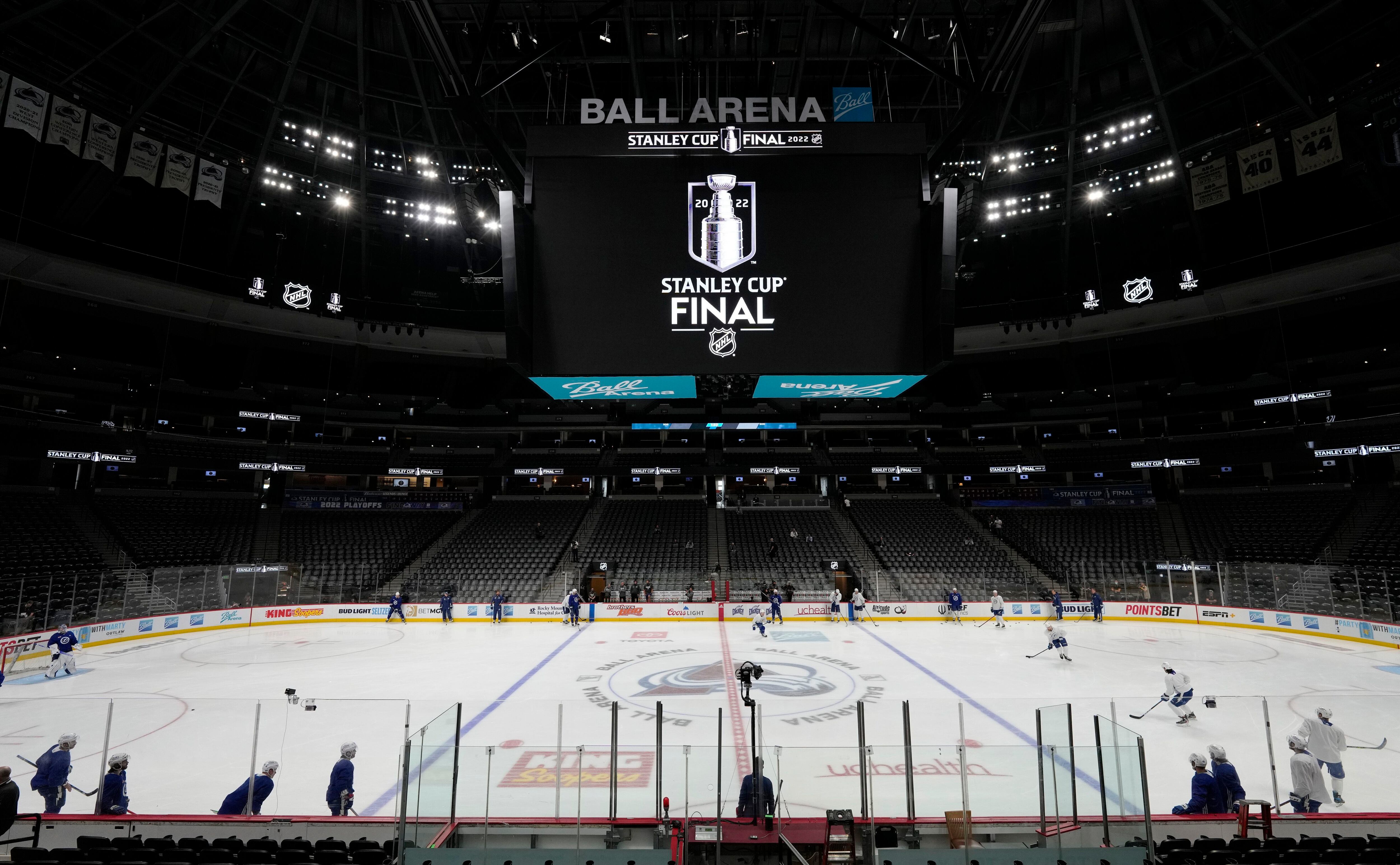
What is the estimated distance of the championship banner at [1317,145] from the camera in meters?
16.8

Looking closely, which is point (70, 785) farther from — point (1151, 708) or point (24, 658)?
point (1151, 708)

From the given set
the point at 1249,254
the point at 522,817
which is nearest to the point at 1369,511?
the point at 1249,254

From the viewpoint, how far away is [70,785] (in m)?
8.08

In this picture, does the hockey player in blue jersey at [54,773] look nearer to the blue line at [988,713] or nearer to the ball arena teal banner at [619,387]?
the ball arena teal banner at [619,387]

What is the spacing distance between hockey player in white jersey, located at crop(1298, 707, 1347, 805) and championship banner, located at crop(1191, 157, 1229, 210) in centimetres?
1748

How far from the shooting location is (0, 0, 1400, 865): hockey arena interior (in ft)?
19.5

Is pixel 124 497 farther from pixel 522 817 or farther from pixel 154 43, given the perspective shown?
pixel 522 817

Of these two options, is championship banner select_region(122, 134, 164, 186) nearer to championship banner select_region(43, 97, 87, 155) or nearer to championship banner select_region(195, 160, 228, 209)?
championship banner select_region(195, 160, 228, 209)

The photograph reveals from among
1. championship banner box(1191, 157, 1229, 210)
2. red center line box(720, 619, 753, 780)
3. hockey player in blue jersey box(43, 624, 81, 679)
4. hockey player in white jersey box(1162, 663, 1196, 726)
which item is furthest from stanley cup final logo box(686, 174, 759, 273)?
championship banner box(1191, 157, 1229, 210)

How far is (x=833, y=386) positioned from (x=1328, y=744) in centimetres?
833

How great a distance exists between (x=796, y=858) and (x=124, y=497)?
3749 cm

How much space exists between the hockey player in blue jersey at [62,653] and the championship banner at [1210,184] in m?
33.5

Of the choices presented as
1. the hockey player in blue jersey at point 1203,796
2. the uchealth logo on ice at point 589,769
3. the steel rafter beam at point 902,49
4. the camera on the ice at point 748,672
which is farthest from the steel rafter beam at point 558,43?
the hockey player in blue jersey at point 1203,796

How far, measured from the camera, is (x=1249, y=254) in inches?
917
